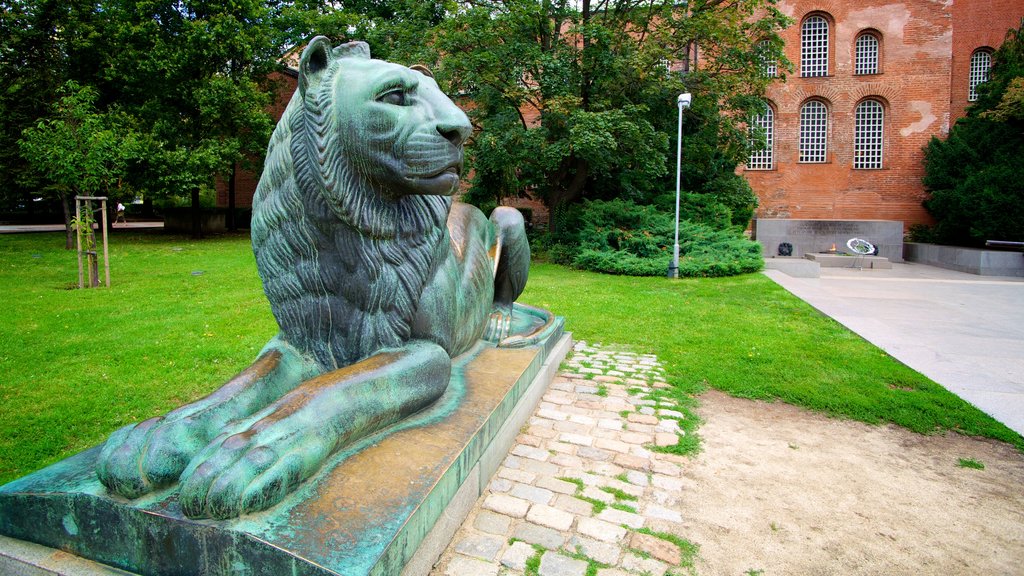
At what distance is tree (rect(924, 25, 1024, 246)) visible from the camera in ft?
66.2

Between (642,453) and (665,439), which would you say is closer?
(642,453)

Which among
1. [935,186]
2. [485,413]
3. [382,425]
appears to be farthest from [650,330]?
[935,186]

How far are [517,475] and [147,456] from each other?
1.85 m

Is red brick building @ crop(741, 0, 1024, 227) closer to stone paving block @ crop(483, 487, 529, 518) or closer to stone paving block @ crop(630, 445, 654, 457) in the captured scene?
stone paving block @ crop(630, 445, 654, 457)

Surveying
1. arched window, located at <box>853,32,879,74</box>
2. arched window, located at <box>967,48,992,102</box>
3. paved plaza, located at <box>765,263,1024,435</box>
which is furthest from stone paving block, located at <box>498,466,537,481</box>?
arched window, located at <box>967,48,992,102</box>

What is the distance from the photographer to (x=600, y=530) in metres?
2.69

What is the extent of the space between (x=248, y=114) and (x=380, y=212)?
20.5 meters

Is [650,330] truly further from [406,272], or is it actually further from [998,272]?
[998,272]

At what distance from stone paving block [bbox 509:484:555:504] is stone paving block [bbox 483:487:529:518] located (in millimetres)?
44

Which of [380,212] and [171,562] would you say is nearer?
[171,562]

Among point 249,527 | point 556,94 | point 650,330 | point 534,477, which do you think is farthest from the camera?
point 556,94

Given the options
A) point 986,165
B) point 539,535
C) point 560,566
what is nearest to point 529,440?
point 539,535

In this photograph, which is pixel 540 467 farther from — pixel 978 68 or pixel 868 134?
pixel 978 68

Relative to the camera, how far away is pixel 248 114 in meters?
20.2
